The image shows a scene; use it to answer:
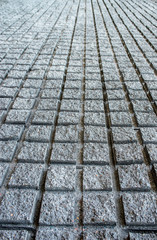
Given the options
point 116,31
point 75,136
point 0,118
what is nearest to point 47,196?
point 75,136

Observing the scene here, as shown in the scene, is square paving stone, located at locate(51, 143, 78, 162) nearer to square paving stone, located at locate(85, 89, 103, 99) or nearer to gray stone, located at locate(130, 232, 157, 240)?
gray stone, located at locate(130, 232, 157, 240)

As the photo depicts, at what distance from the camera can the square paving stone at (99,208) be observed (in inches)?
60.2

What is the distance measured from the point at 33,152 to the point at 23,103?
918 millimetres

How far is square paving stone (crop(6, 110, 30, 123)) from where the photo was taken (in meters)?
2.47

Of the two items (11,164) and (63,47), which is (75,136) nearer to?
(11,164)

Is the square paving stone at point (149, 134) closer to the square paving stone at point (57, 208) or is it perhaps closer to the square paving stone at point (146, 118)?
the square paving stone at point (146, 118)

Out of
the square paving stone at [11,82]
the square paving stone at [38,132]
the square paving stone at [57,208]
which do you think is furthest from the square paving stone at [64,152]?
the square paving stone at [11,82]

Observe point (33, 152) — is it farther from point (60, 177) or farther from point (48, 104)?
Answer: point (48, 104)

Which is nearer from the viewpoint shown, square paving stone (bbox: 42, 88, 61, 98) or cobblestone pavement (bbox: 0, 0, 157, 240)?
cobblestone pavement (bbox: 0, 0, 157, 240)

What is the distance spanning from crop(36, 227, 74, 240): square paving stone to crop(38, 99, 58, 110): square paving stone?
1.49 metres

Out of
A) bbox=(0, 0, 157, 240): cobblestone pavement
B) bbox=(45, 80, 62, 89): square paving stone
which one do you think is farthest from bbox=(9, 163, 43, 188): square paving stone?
bbox=(45, 80, 62, 89): square paving stone

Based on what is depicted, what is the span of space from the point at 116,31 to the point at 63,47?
1704 millimetres

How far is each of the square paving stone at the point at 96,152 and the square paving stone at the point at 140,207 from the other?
412mm

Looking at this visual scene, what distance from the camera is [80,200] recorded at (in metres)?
1.65
